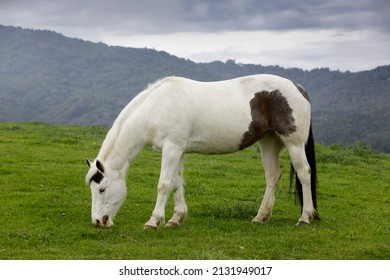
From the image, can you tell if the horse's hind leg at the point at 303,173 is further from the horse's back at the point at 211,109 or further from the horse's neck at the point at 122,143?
the horse's neck at the point at 122,143

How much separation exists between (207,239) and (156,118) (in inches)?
95.0

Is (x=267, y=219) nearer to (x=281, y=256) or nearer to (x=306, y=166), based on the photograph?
(x=306, y=166)

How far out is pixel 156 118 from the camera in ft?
35.2

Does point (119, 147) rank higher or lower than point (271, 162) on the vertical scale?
higher

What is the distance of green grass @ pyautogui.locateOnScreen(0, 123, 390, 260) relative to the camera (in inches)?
360

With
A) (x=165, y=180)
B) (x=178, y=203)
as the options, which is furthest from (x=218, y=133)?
(x=178, y=203)

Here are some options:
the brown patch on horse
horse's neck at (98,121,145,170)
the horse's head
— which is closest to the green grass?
the horse's head

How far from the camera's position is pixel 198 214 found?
39.4 feet

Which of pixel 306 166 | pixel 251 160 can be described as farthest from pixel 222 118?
pixel 251 160

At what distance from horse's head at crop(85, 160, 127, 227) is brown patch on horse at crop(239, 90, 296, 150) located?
97.9 inches

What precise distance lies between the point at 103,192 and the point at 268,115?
3.37 m

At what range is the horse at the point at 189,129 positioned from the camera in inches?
418

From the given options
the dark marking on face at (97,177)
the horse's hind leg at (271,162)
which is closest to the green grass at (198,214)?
the horse's hind leg at (271,162)

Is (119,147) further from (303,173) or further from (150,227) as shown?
(303,173)
